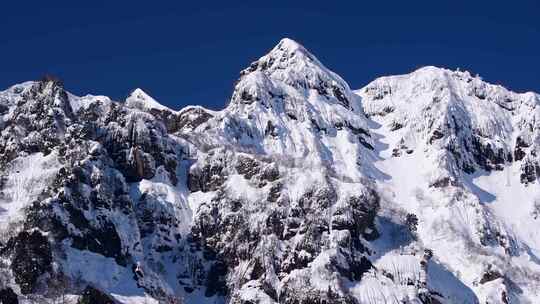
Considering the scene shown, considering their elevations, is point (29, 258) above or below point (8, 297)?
above

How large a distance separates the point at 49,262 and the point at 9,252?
834 cm

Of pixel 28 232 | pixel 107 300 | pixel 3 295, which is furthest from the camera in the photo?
pixel 28 232

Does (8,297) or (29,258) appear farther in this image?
(29,258)

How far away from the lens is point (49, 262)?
19612cm

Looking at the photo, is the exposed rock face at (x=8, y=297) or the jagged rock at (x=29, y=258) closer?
the exposed rock face at (x=8, y=297)

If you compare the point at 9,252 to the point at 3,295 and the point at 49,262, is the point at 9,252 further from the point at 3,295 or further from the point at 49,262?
the point at 3,295

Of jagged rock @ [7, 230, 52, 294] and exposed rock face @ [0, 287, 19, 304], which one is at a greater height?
jagged rock @ [7, 230, 52, 294]

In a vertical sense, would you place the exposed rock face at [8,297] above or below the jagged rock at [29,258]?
below

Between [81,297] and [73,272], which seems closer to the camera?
[81,297]

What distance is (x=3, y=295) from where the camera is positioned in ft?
577

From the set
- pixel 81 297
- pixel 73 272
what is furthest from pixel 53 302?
pixel 73 272

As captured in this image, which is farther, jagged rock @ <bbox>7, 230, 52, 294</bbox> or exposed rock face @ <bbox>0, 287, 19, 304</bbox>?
jagged rock @ <bbox>7, 230, 52, 294</bbox>

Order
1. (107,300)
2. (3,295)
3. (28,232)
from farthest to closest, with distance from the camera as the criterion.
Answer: (28,232) < (107,300) < (3,295)

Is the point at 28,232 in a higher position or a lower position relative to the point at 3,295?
higher
